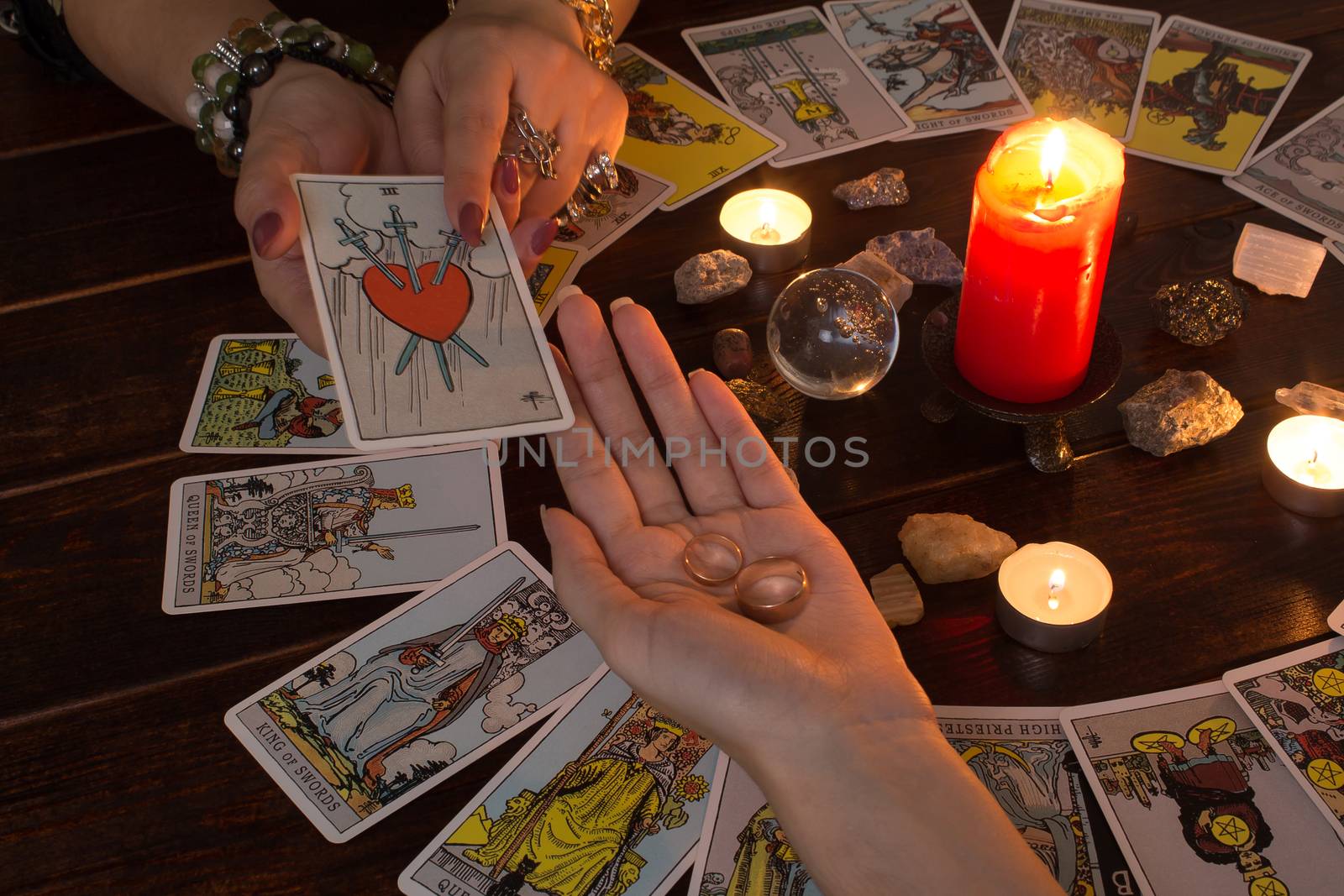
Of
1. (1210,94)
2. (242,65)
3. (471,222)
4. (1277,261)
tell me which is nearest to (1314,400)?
(1277,261)

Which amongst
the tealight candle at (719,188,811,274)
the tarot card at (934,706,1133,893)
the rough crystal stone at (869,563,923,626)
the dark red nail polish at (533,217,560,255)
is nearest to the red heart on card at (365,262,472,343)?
the dark red nail polish at (533,217,560,255)

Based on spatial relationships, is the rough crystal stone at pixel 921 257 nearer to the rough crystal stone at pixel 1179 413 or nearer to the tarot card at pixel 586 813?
the rough crystal stone at pixel 1179 413

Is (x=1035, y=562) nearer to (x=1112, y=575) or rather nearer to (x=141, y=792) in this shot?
(x=1112, y=575)

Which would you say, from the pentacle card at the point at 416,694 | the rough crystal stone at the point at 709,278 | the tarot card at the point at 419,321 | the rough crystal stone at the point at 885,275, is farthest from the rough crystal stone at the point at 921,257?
the pentacle card at the point at 416,694

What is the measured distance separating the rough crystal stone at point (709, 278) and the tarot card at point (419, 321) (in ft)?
0.63

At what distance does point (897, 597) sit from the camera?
3.08 ft

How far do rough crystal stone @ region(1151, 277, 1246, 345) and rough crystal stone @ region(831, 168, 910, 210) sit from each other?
322 millimetres

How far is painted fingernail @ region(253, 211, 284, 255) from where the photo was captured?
40.1 inches

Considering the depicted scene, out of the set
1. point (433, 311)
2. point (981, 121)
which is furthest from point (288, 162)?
point (981, 121)

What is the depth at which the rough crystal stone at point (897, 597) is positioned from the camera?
0.93 metres

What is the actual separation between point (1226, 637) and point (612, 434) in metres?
0.56

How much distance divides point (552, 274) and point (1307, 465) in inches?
30.8

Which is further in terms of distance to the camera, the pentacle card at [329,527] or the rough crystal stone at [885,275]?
the rough crystal stone at [885,275]

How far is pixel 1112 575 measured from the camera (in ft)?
3.16
